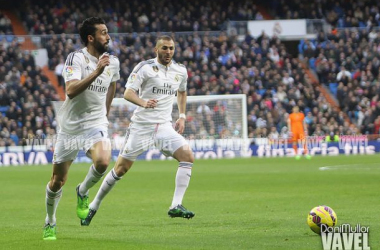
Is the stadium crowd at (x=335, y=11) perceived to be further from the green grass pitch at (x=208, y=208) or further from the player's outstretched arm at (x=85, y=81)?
the player's outstretched arm at (x=85, y=81)

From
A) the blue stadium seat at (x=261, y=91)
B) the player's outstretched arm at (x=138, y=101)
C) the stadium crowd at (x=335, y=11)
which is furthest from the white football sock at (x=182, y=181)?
the stadium crowd at (x=335, y=11)

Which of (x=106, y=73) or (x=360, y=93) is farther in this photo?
(x=360, y=93)

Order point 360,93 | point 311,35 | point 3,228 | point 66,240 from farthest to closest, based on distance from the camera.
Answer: point 311,35, point 360,93, point 3,228, point 66,240

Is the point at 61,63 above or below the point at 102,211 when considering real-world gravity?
above

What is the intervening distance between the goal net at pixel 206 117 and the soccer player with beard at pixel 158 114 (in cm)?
1894

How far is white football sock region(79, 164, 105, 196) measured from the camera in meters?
10.1

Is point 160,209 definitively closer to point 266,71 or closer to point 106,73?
point 106,73

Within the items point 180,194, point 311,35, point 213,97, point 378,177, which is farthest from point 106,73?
point 311,35

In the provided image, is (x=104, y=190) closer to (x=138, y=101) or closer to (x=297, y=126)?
(x=138, y=101)

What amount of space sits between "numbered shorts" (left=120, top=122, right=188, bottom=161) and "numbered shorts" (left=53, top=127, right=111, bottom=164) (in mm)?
1589

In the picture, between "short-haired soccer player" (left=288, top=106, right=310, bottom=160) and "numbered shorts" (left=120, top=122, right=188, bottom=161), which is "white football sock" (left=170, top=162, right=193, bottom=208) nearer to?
"numbered shorts" (left=120, top=122, right=188, bottom=161)

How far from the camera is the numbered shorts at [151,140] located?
11328 mm

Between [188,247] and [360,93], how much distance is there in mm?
29109

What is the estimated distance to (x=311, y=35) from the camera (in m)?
42.6
